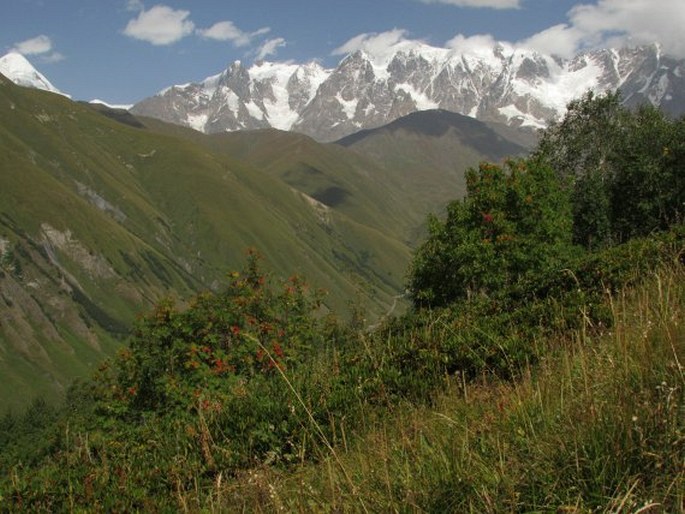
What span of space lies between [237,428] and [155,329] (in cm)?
2062

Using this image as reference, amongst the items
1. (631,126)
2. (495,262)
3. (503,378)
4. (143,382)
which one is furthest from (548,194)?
(503,378)

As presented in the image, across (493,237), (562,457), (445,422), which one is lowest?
(493,237)

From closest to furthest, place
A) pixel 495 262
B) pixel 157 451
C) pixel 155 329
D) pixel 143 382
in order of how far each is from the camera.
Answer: pixel 157 451
pixel 143 382
pixel 155 329
pixel 495 262

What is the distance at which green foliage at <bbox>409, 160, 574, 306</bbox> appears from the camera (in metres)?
39.5

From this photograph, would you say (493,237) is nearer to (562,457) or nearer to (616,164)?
(616,164)

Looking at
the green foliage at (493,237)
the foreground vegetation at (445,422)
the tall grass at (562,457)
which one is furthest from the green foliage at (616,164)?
the tall grass at (562,457)

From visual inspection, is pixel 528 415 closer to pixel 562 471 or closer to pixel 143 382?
pixel 562 471

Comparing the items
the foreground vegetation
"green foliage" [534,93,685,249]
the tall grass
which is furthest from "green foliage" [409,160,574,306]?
the tall grass

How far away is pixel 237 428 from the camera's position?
8.77 meters

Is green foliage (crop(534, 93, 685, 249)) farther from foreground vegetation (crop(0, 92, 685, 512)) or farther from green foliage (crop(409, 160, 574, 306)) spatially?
foreground vegetation (crop(0, 92, 685, 512))

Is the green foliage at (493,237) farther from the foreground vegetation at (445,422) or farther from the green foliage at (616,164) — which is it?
the foreground vegetation at (445,422)

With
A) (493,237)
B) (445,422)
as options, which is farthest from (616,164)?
(445,422)

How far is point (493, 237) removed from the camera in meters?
42.0

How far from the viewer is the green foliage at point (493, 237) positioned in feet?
129
